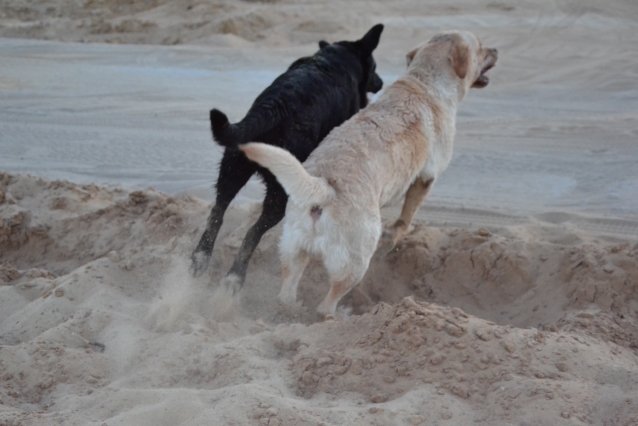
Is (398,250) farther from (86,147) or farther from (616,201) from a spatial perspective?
(86,147)

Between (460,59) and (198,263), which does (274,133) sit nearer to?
(198,263)

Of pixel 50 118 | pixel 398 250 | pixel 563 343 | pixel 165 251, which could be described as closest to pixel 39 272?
pixel 165 251

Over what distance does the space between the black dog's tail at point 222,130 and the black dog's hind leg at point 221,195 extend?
1.82 feet

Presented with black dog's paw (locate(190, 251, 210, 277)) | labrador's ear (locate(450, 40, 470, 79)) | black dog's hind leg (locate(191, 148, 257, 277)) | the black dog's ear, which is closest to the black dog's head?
the black dog's ear

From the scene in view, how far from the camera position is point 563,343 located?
3482 millimetres

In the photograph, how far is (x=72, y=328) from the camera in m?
3.81

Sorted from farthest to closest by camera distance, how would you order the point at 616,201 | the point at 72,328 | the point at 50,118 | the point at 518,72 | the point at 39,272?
the point at 518,72, the point at 50,118, the point at 616,201, the point at 39,272, the point at 72,328

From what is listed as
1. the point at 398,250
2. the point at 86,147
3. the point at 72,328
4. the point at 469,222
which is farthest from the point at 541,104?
the point at 72,328

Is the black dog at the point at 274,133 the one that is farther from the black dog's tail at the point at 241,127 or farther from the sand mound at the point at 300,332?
the sand mound at the point at 300,332

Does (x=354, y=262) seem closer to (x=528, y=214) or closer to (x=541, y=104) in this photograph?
(x=528, y=214)

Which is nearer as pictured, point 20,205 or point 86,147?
point 20,205

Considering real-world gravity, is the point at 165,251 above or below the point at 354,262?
below

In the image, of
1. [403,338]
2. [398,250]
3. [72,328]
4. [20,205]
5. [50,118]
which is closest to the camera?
[403,338]

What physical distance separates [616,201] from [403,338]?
4345mm
